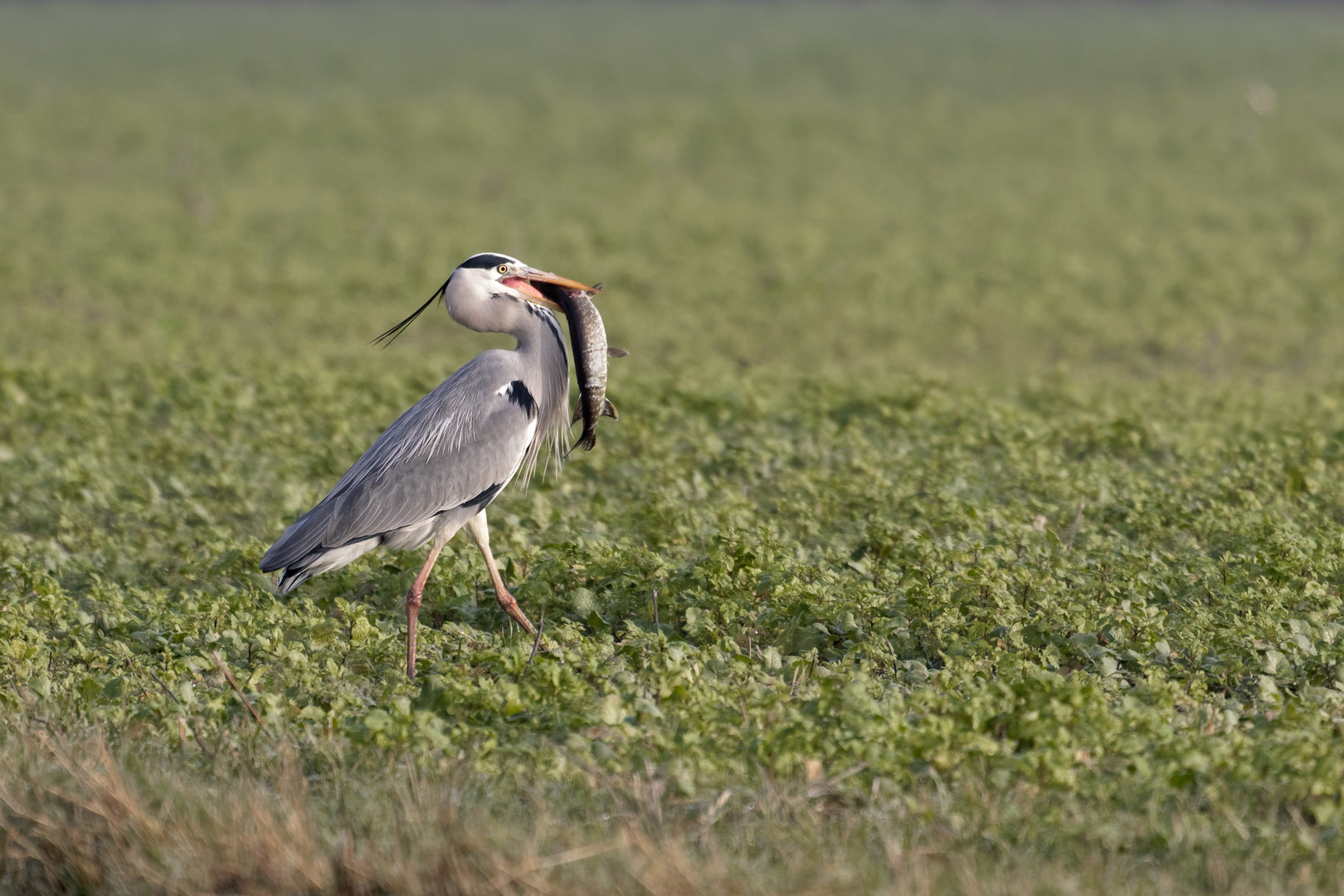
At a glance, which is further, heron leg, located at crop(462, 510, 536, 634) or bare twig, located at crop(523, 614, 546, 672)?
heron leg, located at crop(462, 510, 536, 634)

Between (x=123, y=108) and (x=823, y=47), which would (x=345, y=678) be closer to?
(x=123, y=108)

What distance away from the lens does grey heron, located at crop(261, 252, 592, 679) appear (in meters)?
6.41

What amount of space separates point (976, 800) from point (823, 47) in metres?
41.2

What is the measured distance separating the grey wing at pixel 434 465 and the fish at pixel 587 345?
1.02 ft

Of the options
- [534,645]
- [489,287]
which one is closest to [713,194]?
[489,287]

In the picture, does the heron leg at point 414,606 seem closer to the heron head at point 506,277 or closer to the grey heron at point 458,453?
the grey heron at point 458,453

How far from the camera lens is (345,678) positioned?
591 centimetres

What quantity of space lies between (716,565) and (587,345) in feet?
3.73

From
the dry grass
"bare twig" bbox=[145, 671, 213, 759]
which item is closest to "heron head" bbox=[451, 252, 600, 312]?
"bare twig" bbox=[145, 671, 213, 759]

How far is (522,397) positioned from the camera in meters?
6.72

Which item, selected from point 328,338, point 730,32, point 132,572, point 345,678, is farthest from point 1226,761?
point 730,32

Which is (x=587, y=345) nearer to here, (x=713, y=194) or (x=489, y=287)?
(x=489, y=287)

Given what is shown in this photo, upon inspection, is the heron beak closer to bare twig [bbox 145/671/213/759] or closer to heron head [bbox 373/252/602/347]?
heron head [bbox 373/252/602/347]

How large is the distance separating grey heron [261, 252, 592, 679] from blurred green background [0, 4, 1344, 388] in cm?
526
